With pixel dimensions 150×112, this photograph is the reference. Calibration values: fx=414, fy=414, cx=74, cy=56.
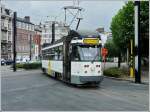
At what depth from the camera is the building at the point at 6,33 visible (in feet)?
397

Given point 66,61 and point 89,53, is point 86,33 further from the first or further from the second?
point 66,61

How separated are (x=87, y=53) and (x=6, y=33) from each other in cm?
10274

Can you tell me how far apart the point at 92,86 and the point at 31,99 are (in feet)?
28.4

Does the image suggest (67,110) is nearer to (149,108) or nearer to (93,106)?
(93,106)

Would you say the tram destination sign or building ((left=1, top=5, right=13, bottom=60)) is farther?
building ((left=1, top=5, right=13, bottom=60))

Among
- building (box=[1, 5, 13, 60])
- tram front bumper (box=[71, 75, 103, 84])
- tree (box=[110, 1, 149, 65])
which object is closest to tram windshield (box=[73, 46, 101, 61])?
tram front bumper (box=[71, 75, 103, 84])

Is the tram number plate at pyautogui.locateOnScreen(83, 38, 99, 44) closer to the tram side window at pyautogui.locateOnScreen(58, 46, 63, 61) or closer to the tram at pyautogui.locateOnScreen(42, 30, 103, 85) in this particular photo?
the tram at pyautogui.locateOnScreen(42, 30, 103, 85)

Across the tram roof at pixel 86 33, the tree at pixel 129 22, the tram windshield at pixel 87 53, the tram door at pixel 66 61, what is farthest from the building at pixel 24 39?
the tram windshield at pixel 87 53

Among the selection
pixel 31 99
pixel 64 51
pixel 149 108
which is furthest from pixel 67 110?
pixel 64 51

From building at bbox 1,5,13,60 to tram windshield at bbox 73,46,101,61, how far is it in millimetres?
93784

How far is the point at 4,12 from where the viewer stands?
128 meters

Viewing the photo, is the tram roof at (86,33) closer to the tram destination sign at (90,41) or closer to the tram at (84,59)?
the tram at (84,59)

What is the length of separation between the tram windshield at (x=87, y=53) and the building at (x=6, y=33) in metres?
93.8

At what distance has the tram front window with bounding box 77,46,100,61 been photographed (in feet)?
82.5
